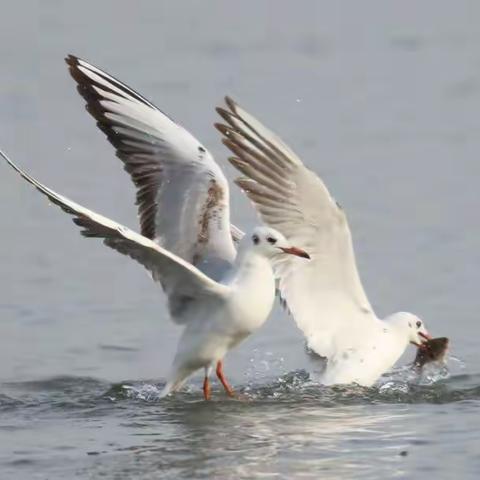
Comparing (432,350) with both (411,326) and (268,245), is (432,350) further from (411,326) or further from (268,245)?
(268,245)

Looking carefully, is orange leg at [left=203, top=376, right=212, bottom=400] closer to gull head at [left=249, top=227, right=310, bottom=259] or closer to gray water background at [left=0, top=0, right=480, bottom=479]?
gray water background at [left=0, top=0, right=480, bottom=479]

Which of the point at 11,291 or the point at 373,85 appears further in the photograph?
the point at 373,85

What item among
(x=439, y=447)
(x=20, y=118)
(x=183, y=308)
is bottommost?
(x=439, y=447)

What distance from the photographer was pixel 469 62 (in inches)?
798

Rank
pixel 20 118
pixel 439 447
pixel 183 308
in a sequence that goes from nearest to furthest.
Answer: pixel 439 447 → pixel 183 308 → pixel 20 118

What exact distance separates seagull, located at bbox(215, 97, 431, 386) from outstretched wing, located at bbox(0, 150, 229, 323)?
0.70 meters

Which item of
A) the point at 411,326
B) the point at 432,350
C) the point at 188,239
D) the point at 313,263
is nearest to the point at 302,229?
the point at 313,263

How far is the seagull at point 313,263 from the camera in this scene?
11.7 m

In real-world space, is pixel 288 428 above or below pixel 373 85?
below

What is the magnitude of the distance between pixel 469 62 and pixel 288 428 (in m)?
10.2

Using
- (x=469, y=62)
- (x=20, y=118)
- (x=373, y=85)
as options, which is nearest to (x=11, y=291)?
(x=20, y=118)

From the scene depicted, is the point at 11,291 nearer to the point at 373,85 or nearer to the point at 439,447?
the point at 439,447

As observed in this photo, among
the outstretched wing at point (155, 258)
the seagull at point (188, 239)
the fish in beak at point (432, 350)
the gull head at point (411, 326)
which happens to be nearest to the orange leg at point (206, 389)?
the seagull at point (188, 239)

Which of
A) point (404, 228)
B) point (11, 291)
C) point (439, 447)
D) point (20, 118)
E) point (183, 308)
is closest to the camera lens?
point (439, 447)
